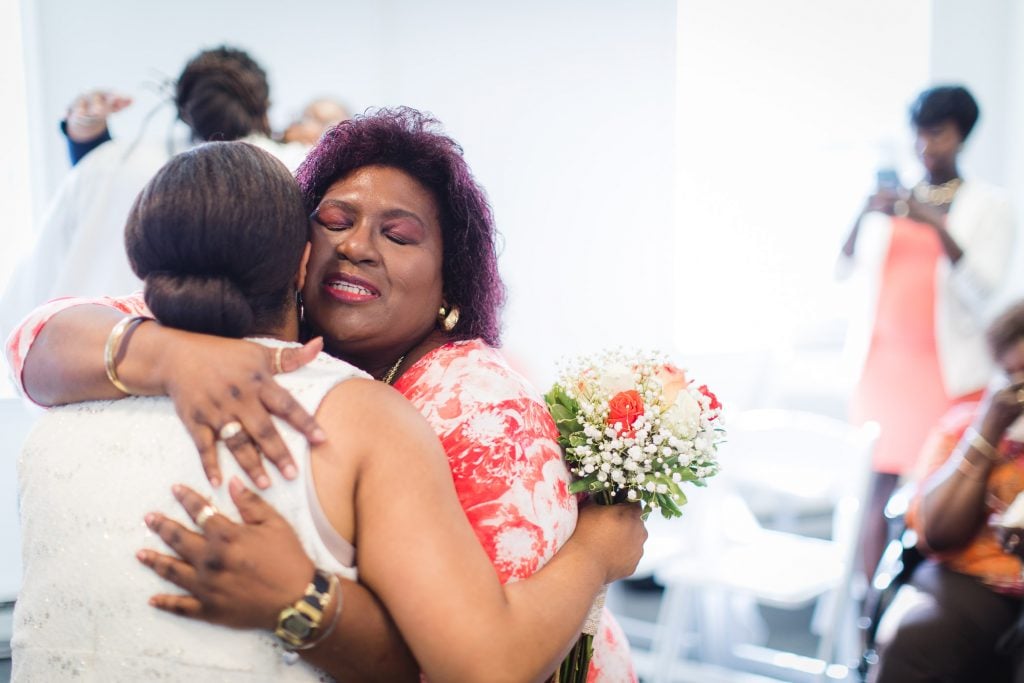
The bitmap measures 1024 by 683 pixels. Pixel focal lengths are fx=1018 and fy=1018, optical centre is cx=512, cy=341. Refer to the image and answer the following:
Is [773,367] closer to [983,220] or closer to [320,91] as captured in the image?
[983,220]

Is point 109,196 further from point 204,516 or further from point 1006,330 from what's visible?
point 1006,330

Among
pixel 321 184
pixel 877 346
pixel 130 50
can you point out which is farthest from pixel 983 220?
pixel 130 50

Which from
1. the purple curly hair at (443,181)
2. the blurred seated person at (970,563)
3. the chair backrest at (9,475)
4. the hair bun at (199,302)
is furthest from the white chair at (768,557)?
the hair bun at (199,302)

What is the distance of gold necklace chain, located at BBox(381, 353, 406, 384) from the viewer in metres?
1.80

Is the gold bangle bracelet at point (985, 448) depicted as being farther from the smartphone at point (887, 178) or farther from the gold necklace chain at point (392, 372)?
the gold necklace chain at point (392, 372)

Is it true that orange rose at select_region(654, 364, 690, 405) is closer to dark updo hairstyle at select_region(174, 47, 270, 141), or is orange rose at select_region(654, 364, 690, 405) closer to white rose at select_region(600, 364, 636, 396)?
white rose at select_region(600, 364, 636, 396)

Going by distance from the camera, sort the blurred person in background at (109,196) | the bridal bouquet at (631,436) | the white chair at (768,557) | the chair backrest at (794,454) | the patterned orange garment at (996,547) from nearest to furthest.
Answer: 1. the bridal bouquet at (631,436)
2. the blurred person in background at (109,196)
3. the patterned orange garment at (996,547)
4. the white chair at (768,557)
5. the chair backrest at (794,454)

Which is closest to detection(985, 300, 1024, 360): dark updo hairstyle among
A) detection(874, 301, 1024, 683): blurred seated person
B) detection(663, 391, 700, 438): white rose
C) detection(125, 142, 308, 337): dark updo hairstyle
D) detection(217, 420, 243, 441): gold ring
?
detection(874, 301, 1024, 683): blurred seated person

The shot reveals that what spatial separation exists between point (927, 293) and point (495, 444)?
306 centimetres

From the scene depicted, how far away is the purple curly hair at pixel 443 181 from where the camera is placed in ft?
5.81

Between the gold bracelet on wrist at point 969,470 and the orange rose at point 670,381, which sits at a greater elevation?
the orange rose at point 670,381

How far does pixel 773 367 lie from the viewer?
620 cm

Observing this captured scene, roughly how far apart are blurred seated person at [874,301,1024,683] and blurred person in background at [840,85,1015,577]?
98 cm

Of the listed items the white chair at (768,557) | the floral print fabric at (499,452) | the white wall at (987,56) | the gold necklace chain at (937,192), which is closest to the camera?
the floral print fabric at (499,452)
